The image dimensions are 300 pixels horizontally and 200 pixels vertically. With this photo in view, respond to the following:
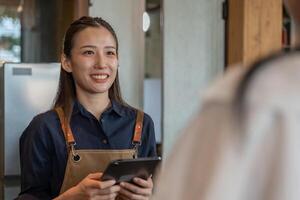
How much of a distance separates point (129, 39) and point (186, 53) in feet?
1.34

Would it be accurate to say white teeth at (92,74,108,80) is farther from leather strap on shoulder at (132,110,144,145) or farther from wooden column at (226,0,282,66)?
wooden column at (226,0,282,66)

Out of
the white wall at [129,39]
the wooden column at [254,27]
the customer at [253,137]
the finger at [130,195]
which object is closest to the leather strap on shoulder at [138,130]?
the finger at [130,195]

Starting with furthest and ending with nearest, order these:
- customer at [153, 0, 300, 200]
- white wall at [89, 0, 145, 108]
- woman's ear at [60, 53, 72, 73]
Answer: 1. white wall at [89, 0, 145, 108]
2. woman's ear at [60, 53, 72, 73]
3. customer at [153, 0, 300, 200]

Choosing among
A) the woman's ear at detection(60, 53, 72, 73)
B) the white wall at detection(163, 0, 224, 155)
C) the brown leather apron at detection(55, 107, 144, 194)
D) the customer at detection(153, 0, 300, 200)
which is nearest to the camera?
the customer at detection(153, 0, 300, 200)

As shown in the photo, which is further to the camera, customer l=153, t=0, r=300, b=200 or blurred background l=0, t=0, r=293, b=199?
blurred background l=0, t=0, r=293, b=199

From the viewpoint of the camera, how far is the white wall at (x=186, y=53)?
3.25 metres

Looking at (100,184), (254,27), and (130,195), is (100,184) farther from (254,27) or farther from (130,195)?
(254,27)

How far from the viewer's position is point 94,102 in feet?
5.69

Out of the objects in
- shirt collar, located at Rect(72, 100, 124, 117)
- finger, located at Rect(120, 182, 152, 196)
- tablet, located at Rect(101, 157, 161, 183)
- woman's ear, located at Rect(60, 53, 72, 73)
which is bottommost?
finger, located at Rect(120, 182, 152, 196)

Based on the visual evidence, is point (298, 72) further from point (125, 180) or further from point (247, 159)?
point (125, 180)

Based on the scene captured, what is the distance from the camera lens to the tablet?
1.38 metres

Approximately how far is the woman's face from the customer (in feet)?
3.95

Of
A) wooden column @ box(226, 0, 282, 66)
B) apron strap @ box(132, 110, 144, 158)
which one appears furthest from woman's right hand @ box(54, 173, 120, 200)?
wooden column @ box(226, 0, 282, 66)

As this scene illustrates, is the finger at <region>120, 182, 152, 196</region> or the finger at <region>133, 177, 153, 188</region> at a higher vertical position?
the finger at <region>133, 177, 153, 188</region>
